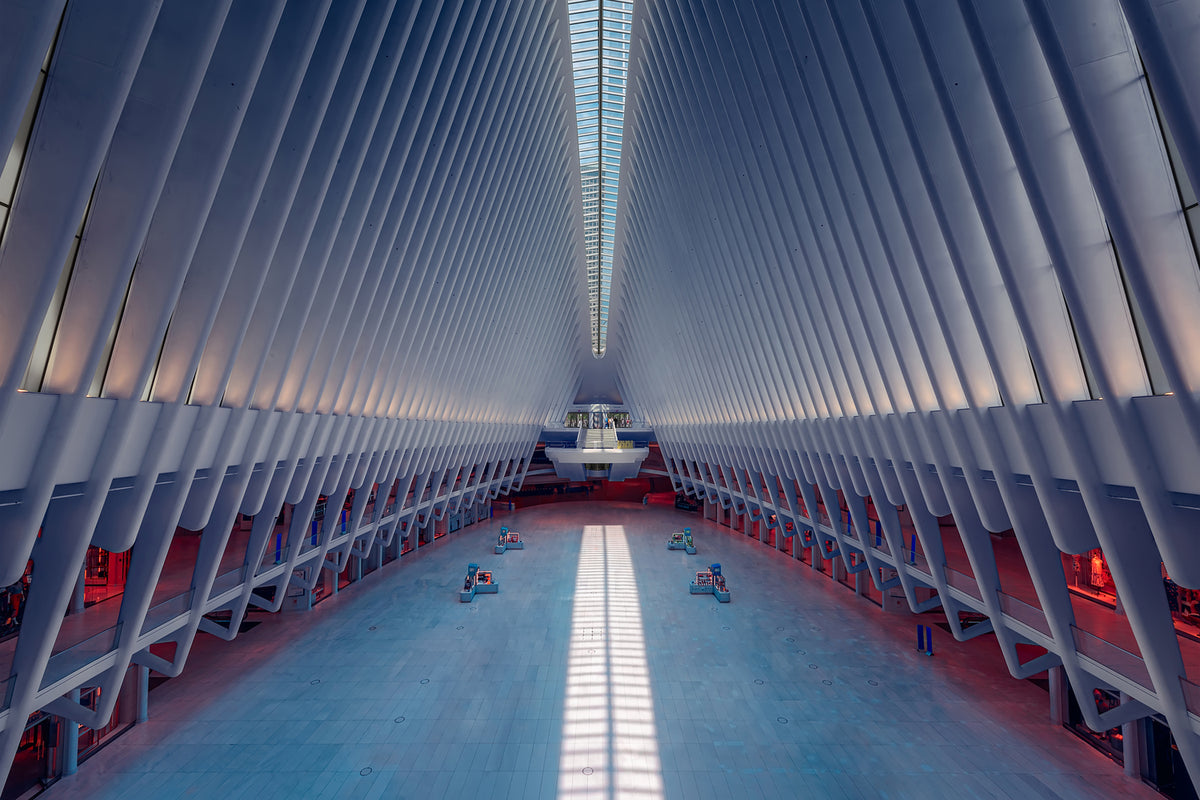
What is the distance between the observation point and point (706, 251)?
17.3 meters

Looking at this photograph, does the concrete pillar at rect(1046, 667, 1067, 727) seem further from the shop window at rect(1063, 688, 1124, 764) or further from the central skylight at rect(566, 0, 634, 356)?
the central skylight at rect(566, 0, 634, 356)

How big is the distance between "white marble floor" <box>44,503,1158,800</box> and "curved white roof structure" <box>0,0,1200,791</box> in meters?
2.06

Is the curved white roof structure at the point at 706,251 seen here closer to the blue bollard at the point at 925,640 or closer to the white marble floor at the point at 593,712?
the blue bollard at the point at 925,640

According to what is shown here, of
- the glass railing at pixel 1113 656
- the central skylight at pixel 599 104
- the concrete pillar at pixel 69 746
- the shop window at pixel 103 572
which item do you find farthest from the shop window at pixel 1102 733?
the central skylight at pixel 599 104

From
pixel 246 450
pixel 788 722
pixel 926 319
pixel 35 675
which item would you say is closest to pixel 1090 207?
pixel 926 319

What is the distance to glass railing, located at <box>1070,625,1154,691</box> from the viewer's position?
768 centimetres

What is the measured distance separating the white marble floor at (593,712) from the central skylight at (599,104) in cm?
1865

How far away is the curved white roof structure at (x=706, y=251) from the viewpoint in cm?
516

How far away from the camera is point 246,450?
10.2 metres

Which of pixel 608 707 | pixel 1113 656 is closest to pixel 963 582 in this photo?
pixel 1113 656

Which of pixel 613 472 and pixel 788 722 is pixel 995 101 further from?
pixel 613 472

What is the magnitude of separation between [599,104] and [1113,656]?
2139cm

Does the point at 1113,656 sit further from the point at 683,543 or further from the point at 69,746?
the point at 683,543

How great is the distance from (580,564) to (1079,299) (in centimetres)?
2232
